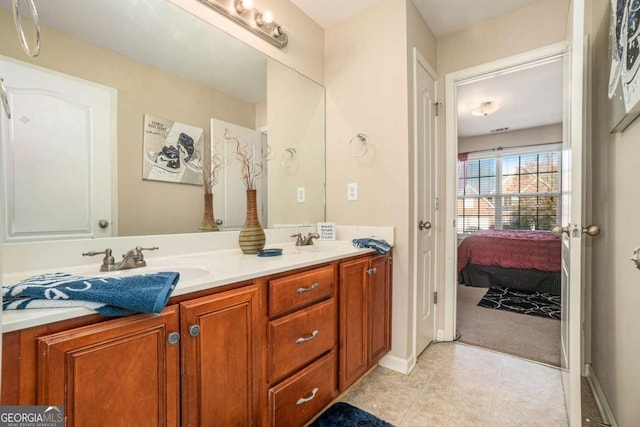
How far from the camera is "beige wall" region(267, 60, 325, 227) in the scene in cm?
195

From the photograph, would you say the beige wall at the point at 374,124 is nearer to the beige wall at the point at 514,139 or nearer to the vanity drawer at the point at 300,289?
the vanity drawer at the point at 300,289

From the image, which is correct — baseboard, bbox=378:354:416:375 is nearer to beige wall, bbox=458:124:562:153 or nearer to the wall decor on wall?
the wall decor on wall

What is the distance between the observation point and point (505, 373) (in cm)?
187

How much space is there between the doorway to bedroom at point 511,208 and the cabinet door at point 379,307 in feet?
3.10

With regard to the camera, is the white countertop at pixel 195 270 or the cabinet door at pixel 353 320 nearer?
the white countertop at pixel 195 270

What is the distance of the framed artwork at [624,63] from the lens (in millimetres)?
965

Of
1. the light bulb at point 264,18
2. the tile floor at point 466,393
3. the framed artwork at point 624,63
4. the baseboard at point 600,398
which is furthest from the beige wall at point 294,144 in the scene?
the baseboard at point 600,398

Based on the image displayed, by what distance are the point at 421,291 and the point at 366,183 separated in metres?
0.87

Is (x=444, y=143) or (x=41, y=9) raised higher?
(x=41, y=9)

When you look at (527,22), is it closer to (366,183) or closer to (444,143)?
(444,143)

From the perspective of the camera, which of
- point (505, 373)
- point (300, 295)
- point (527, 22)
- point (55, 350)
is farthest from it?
point (527, 22)

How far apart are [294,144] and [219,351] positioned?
1505 mm

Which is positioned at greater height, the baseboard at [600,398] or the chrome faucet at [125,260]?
the chrome faucet at [125,260]

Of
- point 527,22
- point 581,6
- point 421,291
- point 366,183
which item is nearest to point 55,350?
point 366,183
